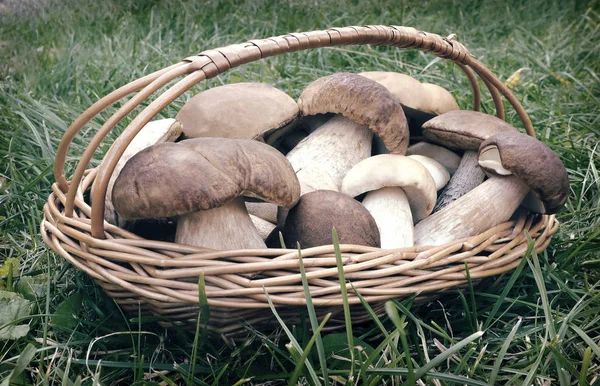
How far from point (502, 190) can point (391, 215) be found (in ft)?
1.11

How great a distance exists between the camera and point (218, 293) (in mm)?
1132

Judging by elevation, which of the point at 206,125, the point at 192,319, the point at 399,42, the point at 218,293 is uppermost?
the point at 399,42

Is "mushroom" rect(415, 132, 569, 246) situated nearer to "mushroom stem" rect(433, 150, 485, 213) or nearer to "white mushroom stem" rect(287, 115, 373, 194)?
"mushroom stem" rect(433, 150, 485, 213)

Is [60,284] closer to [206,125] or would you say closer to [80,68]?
[206,125]

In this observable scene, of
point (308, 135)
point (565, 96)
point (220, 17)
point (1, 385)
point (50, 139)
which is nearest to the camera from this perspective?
point (1, 385)

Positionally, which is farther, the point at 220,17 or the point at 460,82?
the point at 220,17

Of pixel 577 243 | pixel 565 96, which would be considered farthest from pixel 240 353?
pixel 565 96

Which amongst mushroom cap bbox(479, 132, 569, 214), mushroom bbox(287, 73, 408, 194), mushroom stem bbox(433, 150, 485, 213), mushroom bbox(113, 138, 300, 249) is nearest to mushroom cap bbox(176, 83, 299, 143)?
mushroom bbox(287, 73, 408, 194)

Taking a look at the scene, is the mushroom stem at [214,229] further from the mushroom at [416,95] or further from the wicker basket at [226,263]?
the mushroom at [416,95]

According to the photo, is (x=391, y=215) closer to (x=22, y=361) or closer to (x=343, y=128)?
(x=343, y=128)

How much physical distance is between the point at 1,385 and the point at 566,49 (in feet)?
12.2

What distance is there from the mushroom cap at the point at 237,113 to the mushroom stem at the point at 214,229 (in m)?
0.38

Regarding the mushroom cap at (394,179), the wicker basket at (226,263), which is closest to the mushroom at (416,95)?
the mushroom cap at (394,179)

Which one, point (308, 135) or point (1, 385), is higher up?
point (308, 135)
